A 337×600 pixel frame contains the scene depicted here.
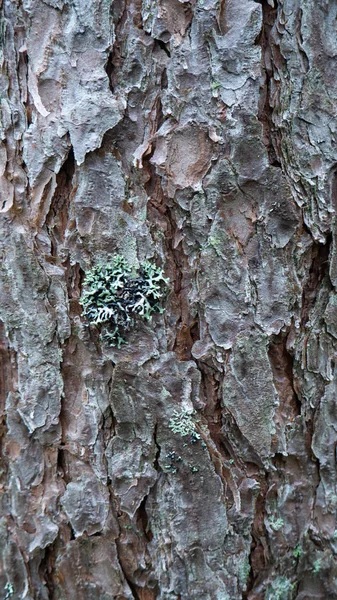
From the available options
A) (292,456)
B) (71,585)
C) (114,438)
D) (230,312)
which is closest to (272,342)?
(230,312)

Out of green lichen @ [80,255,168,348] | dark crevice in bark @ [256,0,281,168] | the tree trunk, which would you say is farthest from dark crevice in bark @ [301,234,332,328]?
green lichen @ [80,255,168,348]

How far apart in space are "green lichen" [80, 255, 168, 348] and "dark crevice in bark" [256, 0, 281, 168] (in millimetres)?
331

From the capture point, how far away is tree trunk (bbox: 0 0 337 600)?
0.97 metres

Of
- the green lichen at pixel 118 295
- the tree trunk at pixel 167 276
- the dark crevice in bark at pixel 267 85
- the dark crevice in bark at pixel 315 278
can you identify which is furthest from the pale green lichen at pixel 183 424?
the dark crevice in bark at pixel 267 85

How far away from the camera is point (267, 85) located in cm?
100

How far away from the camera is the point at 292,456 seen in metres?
1.02

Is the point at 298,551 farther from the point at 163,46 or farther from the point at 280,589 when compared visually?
Result: the point at 163,46

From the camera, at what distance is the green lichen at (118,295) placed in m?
0.96

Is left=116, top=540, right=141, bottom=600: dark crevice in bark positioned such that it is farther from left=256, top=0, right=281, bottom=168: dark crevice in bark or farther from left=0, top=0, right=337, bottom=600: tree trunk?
left=256, top=0, right=281, bottom=168: dark crevice in bark

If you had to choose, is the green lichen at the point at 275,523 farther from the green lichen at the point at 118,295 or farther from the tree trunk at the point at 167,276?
the green lichen at the point at 118,295

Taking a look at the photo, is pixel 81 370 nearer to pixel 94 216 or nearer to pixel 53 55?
pixel 94 216

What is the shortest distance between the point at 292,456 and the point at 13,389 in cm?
57

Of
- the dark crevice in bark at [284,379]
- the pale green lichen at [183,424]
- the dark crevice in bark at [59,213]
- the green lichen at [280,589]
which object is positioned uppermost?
the dark crevice in bark at [59,213]

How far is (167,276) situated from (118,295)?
0.34ft
